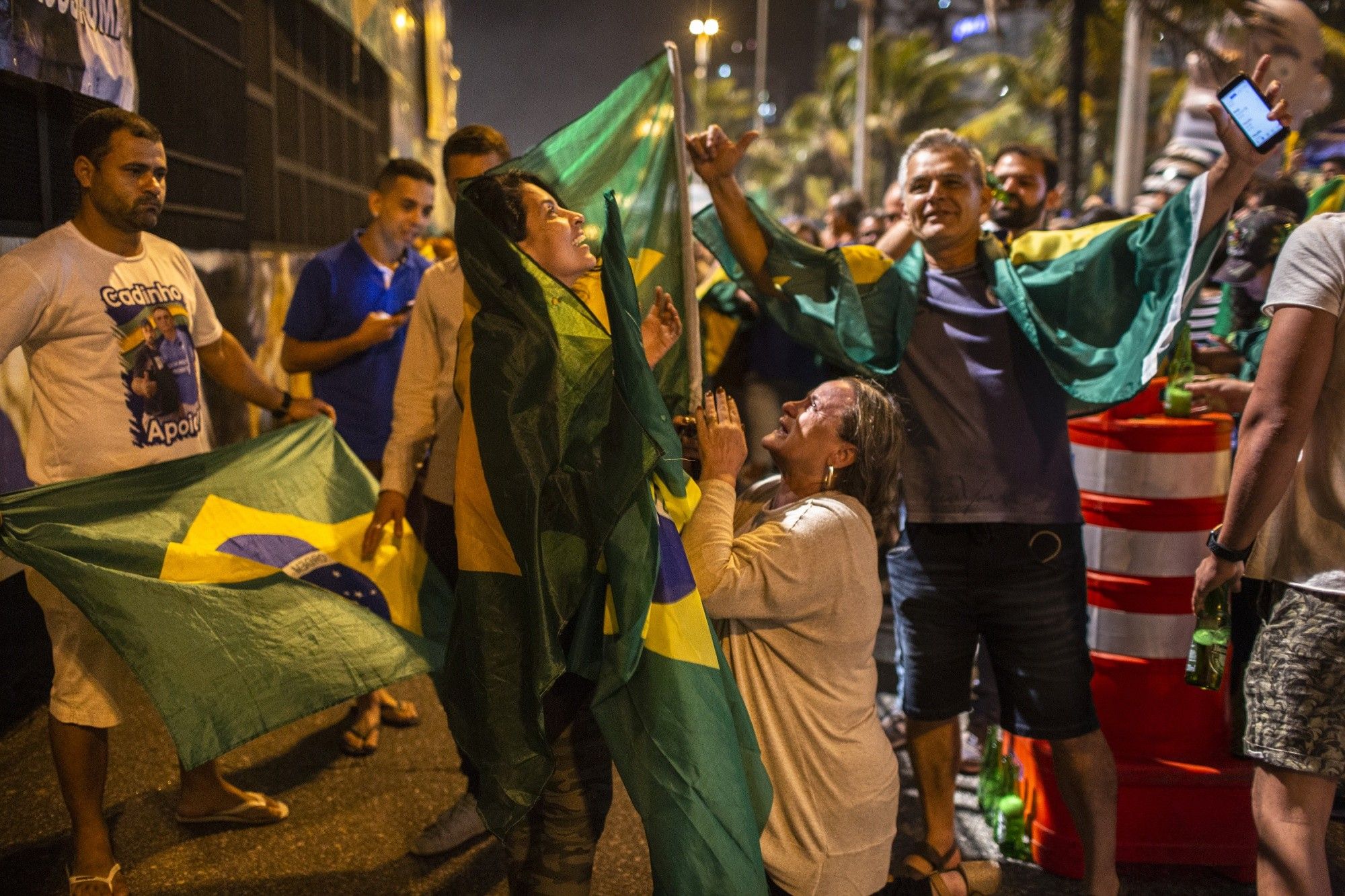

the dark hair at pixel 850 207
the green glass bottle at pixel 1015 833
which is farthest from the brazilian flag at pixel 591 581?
the dark hair at pixel 850 207

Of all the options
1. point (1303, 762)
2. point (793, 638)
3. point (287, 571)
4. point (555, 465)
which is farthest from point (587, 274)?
point (1303, 762)

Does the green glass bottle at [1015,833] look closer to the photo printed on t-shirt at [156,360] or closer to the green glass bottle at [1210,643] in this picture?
the green glass bottle at [1210,643]

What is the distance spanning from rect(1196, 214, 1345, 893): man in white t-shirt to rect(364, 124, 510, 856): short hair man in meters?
2.17

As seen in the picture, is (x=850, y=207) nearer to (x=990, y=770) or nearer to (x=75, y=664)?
(x=990, y=770)

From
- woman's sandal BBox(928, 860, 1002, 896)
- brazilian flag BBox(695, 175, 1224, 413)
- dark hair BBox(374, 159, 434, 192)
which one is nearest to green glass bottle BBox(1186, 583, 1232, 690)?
brazilian flag BBox(695, 175, 1224, 413)

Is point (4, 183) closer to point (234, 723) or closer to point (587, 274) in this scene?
point (234, 723)

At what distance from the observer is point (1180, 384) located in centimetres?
358

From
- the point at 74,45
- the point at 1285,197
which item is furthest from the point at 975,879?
the point at 74,45

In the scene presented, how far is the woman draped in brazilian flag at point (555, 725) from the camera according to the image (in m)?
2.53

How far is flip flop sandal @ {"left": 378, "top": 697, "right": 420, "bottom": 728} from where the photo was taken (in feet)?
15.3

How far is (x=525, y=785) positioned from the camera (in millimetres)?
2455

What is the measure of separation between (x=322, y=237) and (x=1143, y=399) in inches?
317

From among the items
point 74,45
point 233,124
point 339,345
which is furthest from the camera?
point 233,124

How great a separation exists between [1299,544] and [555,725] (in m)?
1.78
